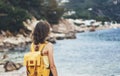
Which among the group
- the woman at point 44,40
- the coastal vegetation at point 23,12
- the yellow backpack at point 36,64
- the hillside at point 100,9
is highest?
the woman at point 44,40

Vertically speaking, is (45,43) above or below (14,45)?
above

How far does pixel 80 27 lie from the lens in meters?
134

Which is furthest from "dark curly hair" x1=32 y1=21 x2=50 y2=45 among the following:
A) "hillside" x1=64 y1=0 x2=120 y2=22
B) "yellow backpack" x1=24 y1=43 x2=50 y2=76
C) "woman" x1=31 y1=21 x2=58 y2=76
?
"hillside" x1=64 y1=0 x2=120 y2=22

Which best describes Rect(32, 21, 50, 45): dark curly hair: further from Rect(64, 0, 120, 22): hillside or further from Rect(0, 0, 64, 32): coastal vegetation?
Rect(64, 0, 120, 22): hillside

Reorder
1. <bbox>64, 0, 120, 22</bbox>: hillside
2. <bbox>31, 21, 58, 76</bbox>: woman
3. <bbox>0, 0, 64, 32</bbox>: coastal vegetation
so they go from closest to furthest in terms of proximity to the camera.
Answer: <bbox>31, 21, 58, 76</bbox>: woman
<bbox>0, 0, 64, 32</bbox>: coastal vegetation
<bbox>64, 0, 120, 22</bbox>: hillside

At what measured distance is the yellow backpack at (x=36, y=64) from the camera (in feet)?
32.5

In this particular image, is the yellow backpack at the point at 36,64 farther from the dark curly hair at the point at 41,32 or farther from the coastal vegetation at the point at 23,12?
the coastal vegetation at the point at 23,12

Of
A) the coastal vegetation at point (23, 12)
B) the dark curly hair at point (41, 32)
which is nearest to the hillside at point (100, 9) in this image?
the coastal vegetation at point (23, 12)

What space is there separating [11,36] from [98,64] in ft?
108

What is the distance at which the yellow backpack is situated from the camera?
9.91 metres

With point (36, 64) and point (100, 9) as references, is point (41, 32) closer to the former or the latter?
point (36, 64)

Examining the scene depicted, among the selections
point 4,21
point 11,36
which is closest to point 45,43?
point 11,36

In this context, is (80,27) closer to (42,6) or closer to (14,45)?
(42,6)

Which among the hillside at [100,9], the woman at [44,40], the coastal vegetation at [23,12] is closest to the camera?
the woman at [44,40]
